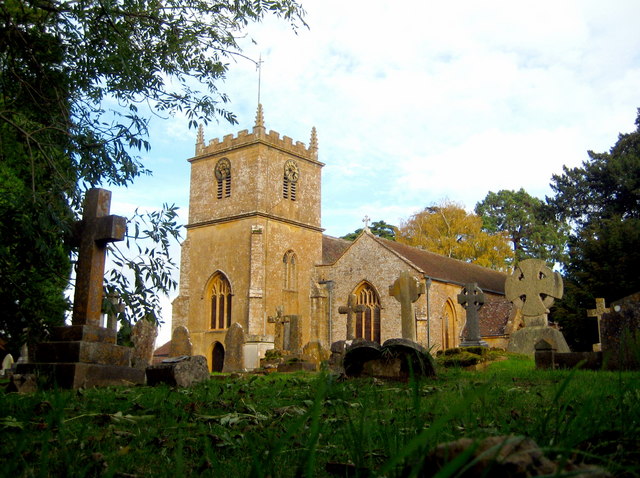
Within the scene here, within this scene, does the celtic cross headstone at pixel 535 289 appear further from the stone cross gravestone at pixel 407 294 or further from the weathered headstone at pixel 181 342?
the weathered headstone at pixel 181 342

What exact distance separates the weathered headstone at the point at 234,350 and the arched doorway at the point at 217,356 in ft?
34.9

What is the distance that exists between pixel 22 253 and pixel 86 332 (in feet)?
4.11

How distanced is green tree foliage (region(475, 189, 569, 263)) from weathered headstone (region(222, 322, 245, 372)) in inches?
1181

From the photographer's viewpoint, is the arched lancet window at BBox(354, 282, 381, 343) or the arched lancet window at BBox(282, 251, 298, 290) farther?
the arched lancet window at BBox(282, 251, 298, 290)

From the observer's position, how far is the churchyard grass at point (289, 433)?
1.74 m

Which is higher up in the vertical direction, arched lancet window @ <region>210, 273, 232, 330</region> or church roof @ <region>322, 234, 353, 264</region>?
church roof @ <region>322, 234, 353, 264</region>

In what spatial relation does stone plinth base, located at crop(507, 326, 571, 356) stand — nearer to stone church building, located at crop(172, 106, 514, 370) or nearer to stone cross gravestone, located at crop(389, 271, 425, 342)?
stone cross gravestone, located at crop(389, 271, 425, 342)

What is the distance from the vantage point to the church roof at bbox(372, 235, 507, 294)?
3262 cm

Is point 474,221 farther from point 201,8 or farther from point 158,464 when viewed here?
point 158,464

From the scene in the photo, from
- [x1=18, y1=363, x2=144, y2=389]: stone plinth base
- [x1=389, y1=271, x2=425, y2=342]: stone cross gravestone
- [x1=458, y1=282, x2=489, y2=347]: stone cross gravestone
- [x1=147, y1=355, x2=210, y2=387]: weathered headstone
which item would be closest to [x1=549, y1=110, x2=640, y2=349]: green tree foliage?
[x1=458, y1=282, x2=489, y2=347]: stone cross gravestone

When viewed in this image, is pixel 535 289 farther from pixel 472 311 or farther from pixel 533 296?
pixel 472 311

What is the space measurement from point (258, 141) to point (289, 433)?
1420 inches

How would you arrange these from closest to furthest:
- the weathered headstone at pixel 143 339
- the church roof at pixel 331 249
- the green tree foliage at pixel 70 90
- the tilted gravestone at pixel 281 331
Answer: the green tree foliage at pixel 70 90 → the weathered headstone at pixel 143 339 → the tilted gravestone at pixel 281 331 → the church roof at pixel 331 249

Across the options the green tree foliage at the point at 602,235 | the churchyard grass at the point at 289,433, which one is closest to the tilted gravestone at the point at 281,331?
the green tree foliage at the point at 602,235
